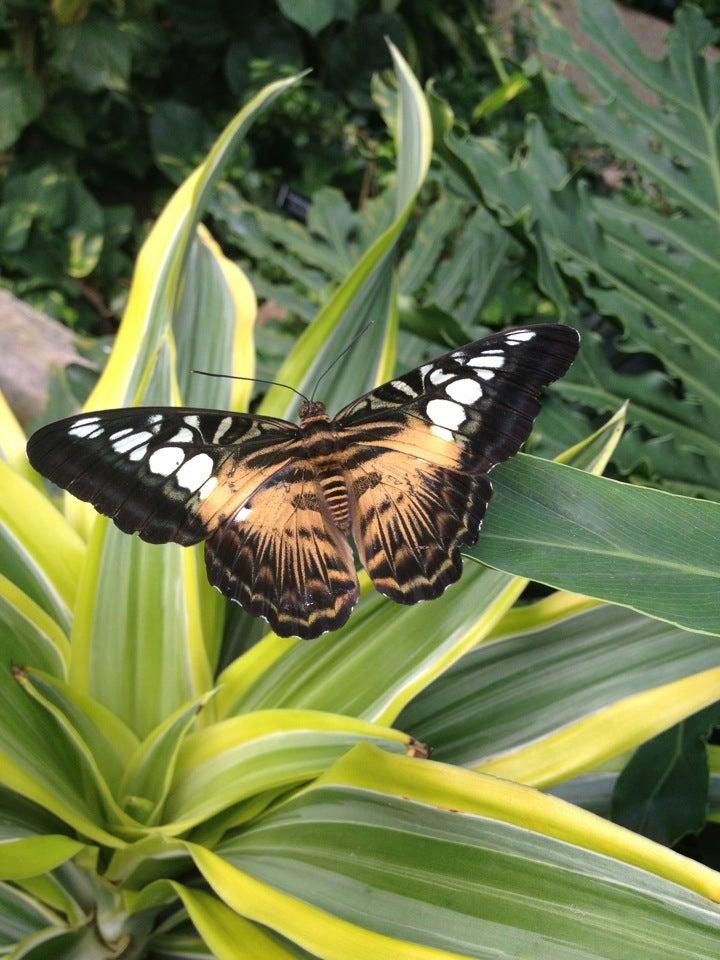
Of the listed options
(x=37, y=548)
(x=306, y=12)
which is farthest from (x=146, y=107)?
(x=37, y=548)

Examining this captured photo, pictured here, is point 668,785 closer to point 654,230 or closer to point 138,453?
point 138,453

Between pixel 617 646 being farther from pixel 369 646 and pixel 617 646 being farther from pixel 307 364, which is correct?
pixel 307 364

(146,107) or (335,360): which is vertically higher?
(146,107)

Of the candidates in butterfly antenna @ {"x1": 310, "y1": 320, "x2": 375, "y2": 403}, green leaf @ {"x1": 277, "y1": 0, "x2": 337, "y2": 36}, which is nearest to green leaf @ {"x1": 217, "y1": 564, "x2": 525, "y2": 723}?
butterfly antenna @ {"x1": 310, "y1": 320, "x2": 375, "y2": 403}

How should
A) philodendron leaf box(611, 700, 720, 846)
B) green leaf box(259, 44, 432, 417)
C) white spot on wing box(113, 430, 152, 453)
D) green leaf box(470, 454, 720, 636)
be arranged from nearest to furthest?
1. green leaf box(470, 454, 720, 636)
2. white spot on wing box(113, 430, 152, 453)
3. philodendron leaf box(611, 700, 720, 846)
4. green leaf box(259, 44, 432, 417)

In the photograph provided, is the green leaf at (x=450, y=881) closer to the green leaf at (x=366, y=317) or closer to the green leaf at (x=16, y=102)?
the green leaf at (x=366, y=317)

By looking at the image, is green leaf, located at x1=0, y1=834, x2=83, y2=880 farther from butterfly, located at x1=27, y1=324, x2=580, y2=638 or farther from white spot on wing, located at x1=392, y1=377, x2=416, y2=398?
white spot on wing, located at x1=392, y1=377, x2=416, y2=398

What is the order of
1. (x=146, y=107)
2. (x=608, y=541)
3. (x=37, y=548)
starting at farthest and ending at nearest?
(x=146, y=107) < (x=37, y=548) < (x=608, y=541)
